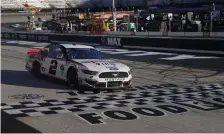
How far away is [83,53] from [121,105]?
11.7 ft

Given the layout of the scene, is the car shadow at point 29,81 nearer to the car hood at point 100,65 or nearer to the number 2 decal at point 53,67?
the number 2 decal at point 53,67

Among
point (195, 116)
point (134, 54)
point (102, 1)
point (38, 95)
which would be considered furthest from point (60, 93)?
point (102, 1)

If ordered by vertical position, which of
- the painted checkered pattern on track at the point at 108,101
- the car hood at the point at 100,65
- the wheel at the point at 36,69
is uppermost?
the car hood at the point at 100,65

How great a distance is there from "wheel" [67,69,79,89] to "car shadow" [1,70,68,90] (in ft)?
0.79

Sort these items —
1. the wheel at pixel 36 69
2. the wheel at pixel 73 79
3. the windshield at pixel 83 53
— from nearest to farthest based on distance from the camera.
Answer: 1. the wheel at pixel 73 79
2. the windshield at pixel 83 53
3. the wheel at pixel 36 69

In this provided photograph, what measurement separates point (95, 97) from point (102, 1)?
78475 millimetres

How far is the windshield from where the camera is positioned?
1229 centimetres

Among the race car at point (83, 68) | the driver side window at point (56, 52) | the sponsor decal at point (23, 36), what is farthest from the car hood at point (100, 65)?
the sponsor decal at point (23, 36)

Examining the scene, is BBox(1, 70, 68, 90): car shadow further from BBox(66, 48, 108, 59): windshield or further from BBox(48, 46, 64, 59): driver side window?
BBox(66, 48, 108, 59): windshield

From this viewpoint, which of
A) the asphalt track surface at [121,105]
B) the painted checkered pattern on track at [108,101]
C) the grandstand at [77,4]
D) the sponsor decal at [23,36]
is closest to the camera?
the asphalt track surface at [121,105]

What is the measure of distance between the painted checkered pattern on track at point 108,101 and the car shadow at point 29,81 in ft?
6.64

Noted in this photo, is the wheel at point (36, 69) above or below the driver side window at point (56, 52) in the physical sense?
below

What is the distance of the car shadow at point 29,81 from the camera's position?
1233 cm

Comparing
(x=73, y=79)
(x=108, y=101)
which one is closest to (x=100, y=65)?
(x=73, y=79)
